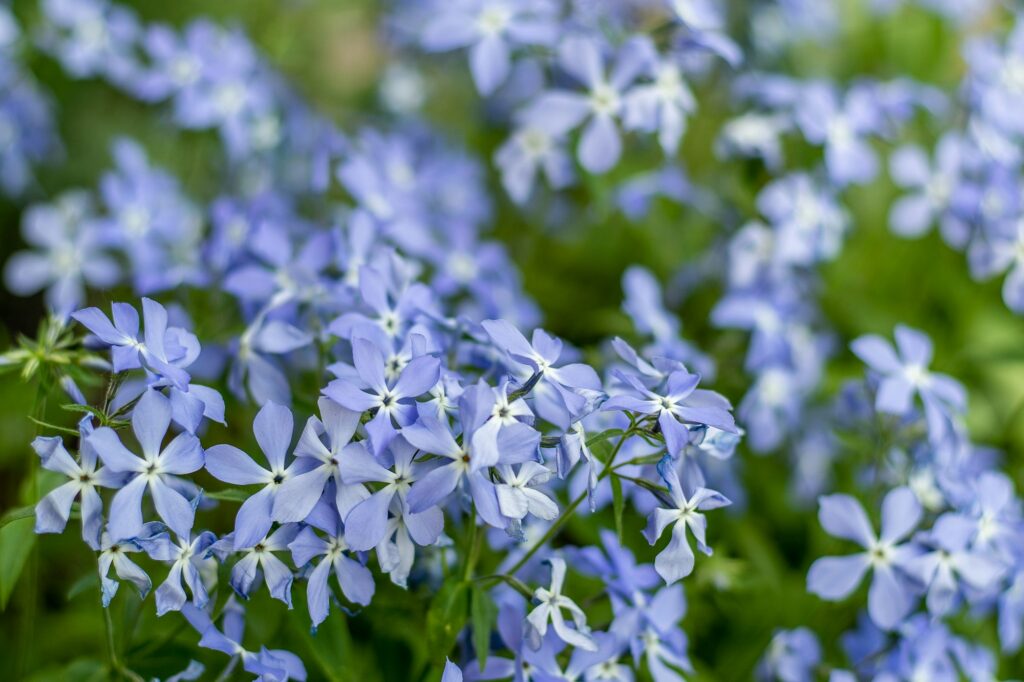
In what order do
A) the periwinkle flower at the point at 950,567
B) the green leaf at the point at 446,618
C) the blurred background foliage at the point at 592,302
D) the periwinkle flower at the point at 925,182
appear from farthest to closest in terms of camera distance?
the periwinkle flower at the point at 925,182 < the blurred background foliage at the point at 592,302 < the periwinkle flower at the point at 950,567 < the green leaf at the point at 446,618

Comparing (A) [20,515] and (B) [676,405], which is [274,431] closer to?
(A) [20,515]

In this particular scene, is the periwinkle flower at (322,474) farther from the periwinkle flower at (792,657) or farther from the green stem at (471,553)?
the periwinkle flower at (792,657)

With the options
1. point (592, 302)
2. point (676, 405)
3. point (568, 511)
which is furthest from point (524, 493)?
point (592, 302)

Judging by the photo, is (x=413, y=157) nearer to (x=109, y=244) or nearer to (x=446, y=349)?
(x=109, y=244)

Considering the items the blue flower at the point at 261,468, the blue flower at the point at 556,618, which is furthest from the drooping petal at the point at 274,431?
the blue flower at the point at 556,618

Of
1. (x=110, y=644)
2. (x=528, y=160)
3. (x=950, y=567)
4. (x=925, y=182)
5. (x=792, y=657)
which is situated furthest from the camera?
(x=925, y=182)
